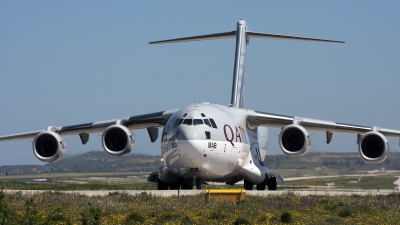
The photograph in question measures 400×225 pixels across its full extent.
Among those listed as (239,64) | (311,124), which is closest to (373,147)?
(311,124)

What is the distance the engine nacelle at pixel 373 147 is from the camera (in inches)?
977

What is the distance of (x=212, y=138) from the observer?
76.3ft

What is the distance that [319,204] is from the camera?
1794 centimetres

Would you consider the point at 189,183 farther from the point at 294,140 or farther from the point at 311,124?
the point at 311,124

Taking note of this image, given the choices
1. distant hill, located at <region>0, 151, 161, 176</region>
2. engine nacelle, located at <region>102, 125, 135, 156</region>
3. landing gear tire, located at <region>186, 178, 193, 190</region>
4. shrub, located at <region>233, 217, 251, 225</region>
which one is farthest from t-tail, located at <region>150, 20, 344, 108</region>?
distant hill, located at <region>0, 151, 161, 176</region>

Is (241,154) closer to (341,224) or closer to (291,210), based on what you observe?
(291,210)

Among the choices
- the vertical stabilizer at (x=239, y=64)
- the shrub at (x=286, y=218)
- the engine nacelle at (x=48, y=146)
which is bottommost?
the shrub at (x=286, y=218)

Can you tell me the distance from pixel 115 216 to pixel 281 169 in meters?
53.3

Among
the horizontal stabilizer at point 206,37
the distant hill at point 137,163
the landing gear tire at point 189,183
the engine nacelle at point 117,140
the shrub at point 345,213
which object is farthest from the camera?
the distant hill at point 137,163

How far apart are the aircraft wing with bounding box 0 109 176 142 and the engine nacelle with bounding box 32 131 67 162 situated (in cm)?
41

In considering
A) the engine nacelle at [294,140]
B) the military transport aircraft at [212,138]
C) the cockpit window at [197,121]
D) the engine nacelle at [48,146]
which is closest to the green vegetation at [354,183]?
the military transport aircraft at [212,138]

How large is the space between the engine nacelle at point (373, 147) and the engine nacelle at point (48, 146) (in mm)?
10715

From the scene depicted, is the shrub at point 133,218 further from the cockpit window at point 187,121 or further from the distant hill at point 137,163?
the distant hill at point 137,163

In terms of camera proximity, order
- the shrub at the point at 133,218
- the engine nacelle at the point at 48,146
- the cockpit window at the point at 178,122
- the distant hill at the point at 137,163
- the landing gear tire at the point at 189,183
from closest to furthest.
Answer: the shrub at the point at 133,218
the cockpit window at the point at 178,122
the landing gear tire at the point at 189,183
the engine nacelle at the point at 48,146
the distant hill at the point at 137,163
